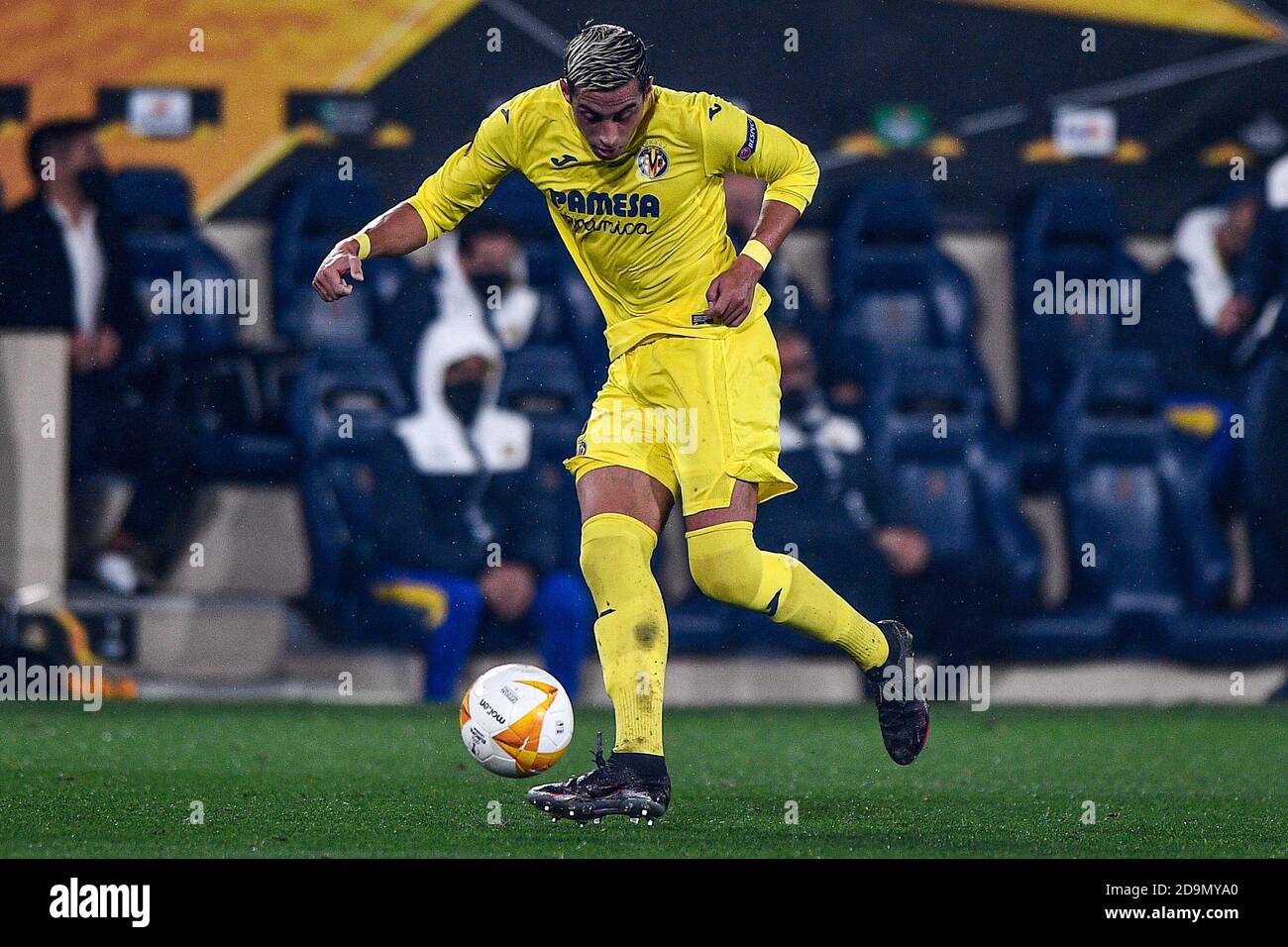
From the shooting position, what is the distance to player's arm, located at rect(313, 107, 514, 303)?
529 cm

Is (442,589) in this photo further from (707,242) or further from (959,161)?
(707,242)

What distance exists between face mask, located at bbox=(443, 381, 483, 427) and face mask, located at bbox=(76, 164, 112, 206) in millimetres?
1894

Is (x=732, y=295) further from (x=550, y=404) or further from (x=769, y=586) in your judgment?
(x=550, y=404)

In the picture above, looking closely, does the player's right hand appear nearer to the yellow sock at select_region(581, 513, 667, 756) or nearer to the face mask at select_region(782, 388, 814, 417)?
the yellow sock at select_region(581, 513, 667, 756)

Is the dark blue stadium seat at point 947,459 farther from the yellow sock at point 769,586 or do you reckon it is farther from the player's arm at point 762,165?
the player's arm at point 762,165

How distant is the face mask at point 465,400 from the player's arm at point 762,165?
4411 millimetres

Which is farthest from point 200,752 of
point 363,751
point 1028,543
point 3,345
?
point 1028,543

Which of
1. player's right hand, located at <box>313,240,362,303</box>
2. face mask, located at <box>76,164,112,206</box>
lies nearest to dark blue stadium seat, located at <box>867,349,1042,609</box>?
face mask, located at <box>76,164,112,206</box>

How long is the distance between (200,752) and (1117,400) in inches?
209

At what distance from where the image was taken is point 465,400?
9.66 metres

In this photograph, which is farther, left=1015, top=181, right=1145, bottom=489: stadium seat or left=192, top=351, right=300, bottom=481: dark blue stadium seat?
left=1015, top=181, right=1145, bottom=489: stadium seat

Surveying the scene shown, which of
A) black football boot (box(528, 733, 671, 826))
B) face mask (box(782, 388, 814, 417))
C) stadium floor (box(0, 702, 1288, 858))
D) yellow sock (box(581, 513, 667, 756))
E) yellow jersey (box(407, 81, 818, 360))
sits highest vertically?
yellow jersey (box(407, 81, 818, 360))

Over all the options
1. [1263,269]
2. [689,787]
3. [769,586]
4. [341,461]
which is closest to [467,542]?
[341,461]

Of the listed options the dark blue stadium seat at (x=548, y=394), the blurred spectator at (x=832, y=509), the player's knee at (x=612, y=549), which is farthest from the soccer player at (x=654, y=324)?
the dark blue stadium seat at (x=548, y=394)
